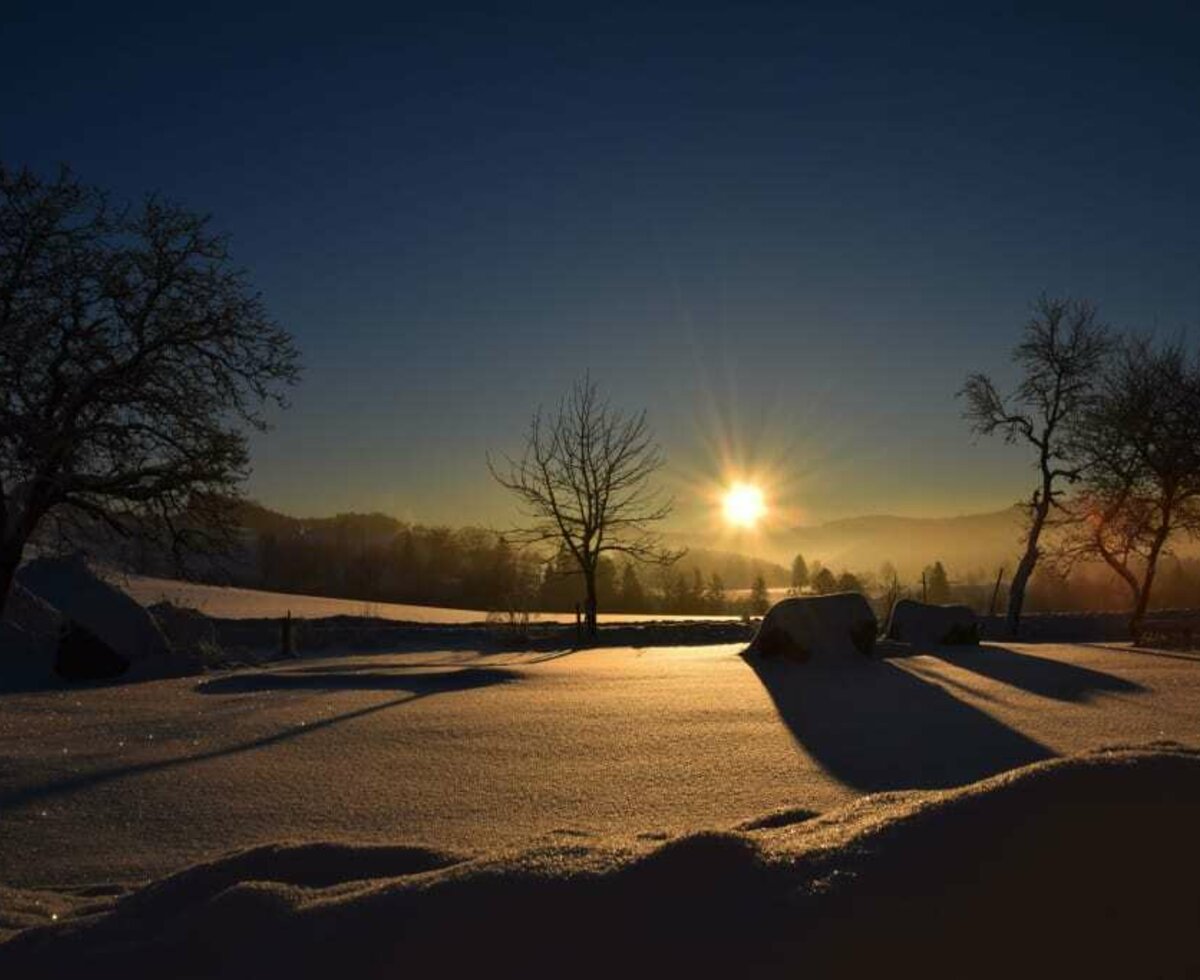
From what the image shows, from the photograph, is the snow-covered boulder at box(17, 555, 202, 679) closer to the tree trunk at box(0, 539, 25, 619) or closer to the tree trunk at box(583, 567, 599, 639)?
the tree trunk at box(0, 539, 25, 619)

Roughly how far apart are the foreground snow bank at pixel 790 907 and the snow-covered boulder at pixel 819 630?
9.98 metres

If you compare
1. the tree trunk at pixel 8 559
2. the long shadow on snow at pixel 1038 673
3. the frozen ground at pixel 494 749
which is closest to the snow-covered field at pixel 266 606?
the long shadow on snow at pixel 1038 673

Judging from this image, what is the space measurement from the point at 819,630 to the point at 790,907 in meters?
10.8

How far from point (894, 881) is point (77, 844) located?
12.3 ft

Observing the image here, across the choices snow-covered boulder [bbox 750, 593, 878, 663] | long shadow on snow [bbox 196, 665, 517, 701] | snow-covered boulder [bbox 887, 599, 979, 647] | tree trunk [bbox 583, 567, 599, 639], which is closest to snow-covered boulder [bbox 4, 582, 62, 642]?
long shadow on snow [bbox 196, 665, 517, 701]

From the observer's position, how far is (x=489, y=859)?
7.64 feet

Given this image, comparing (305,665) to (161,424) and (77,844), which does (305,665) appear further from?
(77,844)

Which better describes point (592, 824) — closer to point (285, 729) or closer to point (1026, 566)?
point (285, 729)

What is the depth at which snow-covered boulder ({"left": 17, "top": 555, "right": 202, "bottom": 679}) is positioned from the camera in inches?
455

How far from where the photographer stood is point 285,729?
7102mm

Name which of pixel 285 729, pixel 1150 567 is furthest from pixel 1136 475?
pixel 285 729

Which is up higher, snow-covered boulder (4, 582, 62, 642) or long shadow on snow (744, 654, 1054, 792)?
snow-covered boulder (4, 582, 62, 642)

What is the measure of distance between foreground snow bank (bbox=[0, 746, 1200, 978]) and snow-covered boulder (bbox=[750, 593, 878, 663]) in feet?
32.8

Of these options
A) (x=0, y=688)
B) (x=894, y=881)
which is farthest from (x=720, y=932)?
(x=0, y=688)
